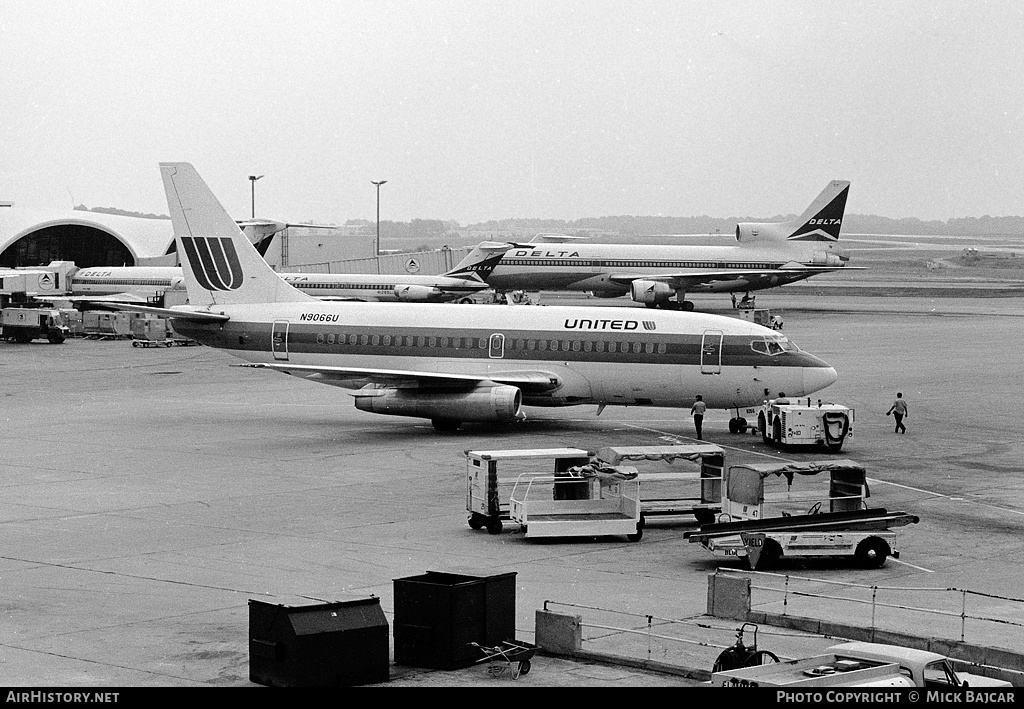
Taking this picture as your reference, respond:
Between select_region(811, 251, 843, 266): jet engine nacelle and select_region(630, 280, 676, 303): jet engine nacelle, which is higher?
select_region(811, 251, 843, 266): jet engine nacelle

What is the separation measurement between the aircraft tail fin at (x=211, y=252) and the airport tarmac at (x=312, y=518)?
4.27 m

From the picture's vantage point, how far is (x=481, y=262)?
10694cm

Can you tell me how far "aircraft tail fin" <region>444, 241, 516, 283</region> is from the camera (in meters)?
106

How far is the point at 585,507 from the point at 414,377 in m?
14.4

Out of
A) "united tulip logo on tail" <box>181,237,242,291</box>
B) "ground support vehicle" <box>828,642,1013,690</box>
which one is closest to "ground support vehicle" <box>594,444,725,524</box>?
"ground support vehicle" <box>828,642,1013,690</box>

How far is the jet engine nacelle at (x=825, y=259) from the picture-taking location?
10650 centimetres

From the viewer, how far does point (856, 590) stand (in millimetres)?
22672

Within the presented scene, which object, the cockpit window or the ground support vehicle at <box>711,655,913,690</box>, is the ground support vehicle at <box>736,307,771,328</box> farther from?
the ground support vehicle at <box>711,655,913,690</box>

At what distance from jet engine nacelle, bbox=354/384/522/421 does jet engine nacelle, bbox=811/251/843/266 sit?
228 ft

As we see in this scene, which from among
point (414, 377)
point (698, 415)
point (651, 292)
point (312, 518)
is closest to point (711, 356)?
point (698, 415)

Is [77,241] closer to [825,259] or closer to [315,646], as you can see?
[825,259]

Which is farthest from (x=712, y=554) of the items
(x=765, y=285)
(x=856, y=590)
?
(x=765, y=285)

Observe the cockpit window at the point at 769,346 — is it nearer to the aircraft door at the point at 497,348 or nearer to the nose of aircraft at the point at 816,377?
the nose of aircraft at the point at 816,377

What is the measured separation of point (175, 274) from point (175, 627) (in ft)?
286
